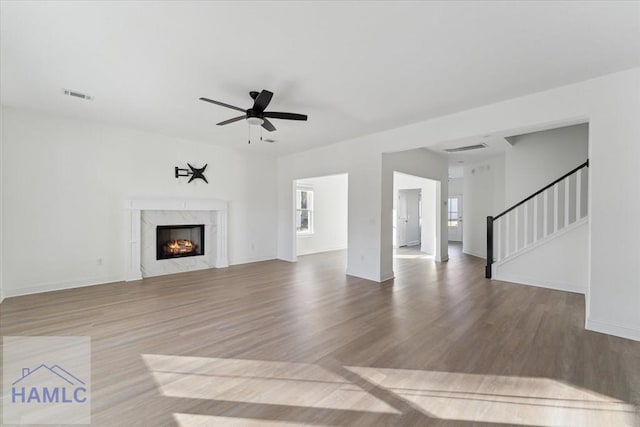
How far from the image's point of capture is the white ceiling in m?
2.13

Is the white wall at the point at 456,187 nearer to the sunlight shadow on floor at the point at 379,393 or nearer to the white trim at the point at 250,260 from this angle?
the white trim at the point at 250,260

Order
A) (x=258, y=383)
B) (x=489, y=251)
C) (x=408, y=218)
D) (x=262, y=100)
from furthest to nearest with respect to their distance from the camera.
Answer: (x=408, y=218), (x=489, y=251), (x=262, y=100), (x=258, y=383)

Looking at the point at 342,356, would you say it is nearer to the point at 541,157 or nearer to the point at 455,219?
the point at 541,157

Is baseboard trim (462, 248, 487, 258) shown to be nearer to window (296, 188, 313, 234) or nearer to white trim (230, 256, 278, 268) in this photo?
window (296, 188, 313, 234)

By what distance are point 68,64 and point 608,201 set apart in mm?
5952

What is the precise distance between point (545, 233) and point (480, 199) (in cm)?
332

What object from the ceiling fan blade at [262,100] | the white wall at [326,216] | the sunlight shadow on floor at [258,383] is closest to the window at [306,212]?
the white wall at [326,216]

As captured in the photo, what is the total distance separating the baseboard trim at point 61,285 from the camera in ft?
14.3

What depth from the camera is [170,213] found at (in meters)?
6.03

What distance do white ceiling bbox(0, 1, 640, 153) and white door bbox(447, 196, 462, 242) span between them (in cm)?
891

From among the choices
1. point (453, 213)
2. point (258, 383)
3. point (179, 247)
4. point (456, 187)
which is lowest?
point (258, 383)

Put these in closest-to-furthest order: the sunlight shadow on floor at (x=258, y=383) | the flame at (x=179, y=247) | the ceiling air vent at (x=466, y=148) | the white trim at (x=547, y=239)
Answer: the sunlight shadow on floor at (x=258, y=383) < the white trim at (x=547, y=239) < the flame at (x=179, y=247) < the ceiling air vent at (x=466, y=148)

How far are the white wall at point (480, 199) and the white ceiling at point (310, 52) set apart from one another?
446 cm

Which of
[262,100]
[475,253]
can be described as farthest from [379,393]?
[475,253]
